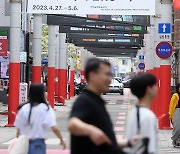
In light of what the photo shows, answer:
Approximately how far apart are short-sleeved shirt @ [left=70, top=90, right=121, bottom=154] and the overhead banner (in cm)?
1748

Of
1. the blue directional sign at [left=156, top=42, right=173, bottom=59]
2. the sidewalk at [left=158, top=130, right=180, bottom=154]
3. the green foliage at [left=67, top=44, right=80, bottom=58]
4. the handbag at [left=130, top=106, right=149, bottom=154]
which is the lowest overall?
the sidewalk at [left=158, top=130, right=180, bottom=154]

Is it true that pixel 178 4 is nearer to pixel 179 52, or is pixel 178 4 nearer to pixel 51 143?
pixel 51 143

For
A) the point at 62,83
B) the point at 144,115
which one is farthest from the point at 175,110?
the point at 62,83

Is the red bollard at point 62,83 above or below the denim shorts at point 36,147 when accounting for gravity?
above

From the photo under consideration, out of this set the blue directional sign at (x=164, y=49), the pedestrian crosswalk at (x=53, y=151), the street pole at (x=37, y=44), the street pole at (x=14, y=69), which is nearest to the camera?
the pedestrian crosswalk at (x=53, y=151)

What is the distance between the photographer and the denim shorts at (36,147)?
8.98m

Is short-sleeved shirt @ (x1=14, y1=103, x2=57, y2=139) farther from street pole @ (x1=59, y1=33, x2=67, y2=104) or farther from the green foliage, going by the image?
the green foliage

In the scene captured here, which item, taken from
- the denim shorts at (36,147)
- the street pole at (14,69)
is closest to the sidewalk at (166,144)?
the street pole at (14,69)

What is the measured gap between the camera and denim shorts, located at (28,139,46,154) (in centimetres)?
898

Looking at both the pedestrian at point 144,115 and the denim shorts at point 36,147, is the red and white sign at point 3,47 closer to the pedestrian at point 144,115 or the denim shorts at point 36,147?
the denim shorts at point 36,147

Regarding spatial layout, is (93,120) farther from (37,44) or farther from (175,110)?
(37,44)

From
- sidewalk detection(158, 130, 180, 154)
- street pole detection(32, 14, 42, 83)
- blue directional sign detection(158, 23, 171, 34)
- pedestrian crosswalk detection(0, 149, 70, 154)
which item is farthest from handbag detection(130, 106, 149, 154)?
street pole detection(32, 14, 42, 83)

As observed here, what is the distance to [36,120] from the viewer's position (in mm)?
9141

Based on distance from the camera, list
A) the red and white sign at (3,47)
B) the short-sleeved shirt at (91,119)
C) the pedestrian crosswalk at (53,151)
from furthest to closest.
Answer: the red and white sign at (3,47), the pedestrian crosswalk at (53,151), the short-sleeved shirt at (91,119)
